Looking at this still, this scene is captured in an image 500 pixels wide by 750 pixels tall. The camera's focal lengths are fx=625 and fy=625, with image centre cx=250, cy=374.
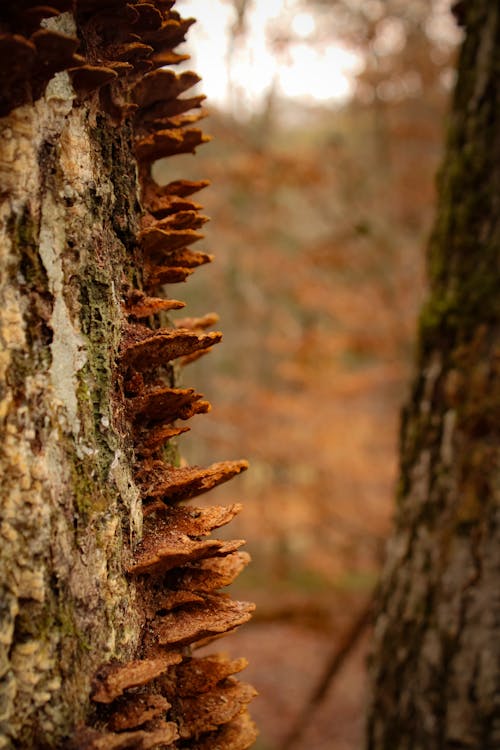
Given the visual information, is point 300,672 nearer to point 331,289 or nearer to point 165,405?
point 331,289

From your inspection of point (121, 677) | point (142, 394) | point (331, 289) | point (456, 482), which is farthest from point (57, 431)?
point (331, 289)

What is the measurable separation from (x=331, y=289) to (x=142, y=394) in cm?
667

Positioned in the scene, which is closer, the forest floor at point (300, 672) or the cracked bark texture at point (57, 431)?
the cracked bark texture at point (57, 431)

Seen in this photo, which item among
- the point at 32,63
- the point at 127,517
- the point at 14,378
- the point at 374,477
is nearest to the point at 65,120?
the point at 32,63

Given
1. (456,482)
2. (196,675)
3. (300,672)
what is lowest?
(300,672)

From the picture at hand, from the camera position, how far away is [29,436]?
2.63ft

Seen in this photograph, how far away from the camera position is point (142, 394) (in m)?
0.96

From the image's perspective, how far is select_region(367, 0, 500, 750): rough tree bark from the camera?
1695 mm

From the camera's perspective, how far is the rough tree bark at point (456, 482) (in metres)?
1.70

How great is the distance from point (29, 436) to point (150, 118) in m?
0.61

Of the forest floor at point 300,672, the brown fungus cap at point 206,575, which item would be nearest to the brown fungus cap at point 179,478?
the brown fungus cap at point 206,575

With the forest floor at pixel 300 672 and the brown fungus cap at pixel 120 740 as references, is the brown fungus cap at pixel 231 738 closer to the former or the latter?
the brown fungus cap at pixel 120 740

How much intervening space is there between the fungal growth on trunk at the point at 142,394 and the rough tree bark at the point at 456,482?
0.93 m

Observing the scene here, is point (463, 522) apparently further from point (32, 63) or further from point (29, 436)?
point (32, 63)
